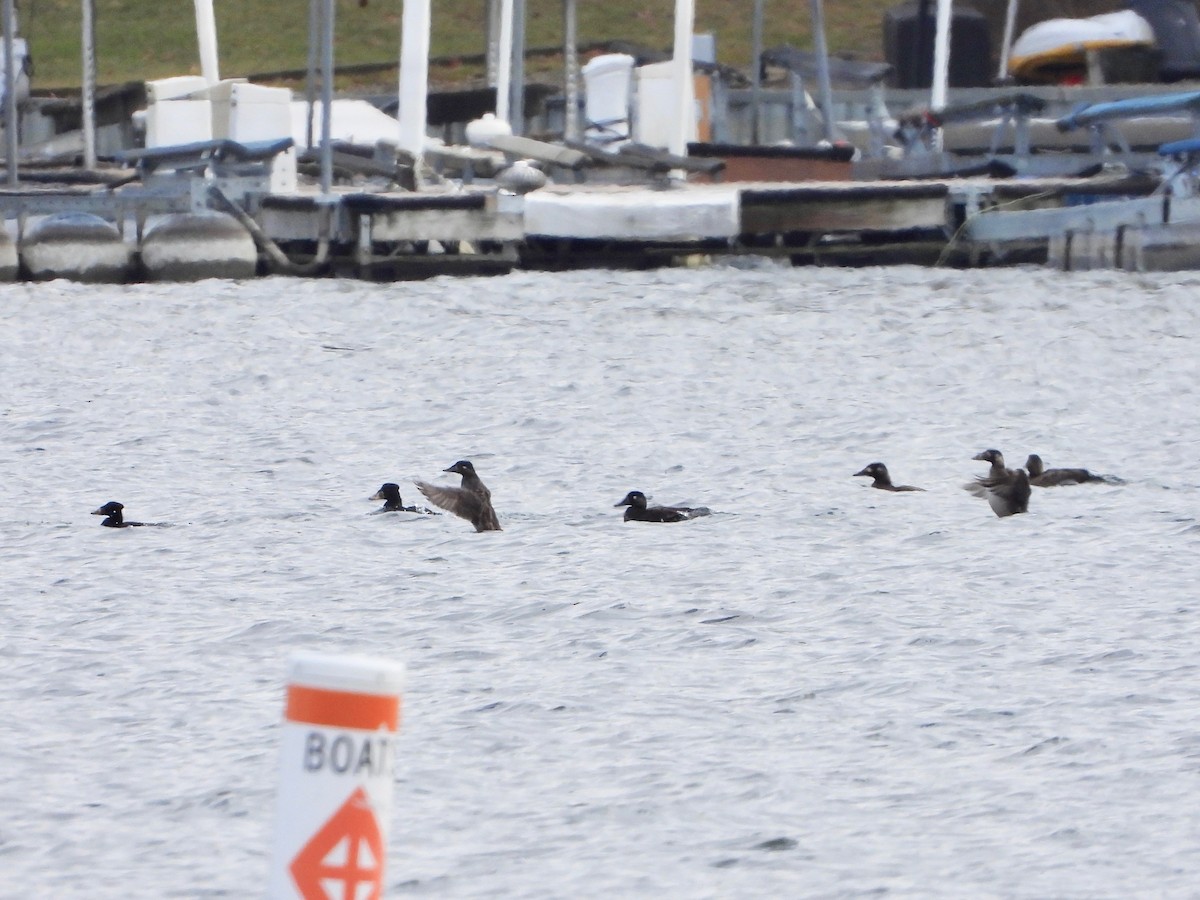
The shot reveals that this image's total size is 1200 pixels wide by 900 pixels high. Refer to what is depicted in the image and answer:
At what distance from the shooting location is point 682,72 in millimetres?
32906

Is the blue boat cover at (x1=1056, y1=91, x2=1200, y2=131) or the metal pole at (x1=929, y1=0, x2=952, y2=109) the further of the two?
the metal pole at (x1=929, y1=0, x2=952, y2=109)

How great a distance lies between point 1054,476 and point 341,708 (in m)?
11.9

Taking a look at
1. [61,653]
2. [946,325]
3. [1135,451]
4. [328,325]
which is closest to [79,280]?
[328,325]

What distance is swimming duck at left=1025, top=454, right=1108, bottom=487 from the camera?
1566cm

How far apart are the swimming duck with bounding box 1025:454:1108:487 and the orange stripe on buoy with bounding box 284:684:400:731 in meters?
11.7

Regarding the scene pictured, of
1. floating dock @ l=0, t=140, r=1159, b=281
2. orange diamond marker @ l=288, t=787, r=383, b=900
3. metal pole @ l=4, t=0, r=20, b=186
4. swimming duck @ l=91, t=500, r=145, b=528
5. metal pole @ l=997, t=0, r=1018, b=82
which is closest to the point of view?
orange diamond marker @ l=288, t=787, r=383, b=900

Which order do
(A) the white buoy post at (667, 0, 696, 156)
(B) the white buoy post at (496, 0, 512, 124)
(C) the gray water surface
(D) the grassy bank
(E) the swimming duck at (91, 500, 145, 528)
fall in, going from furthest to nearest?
(D) the grassy bank < (B) the white buoy post at (496, 0, 512, 124) < (A) the white buoy post at (667, 0, 696, 156) < (E) the swimming duck at (91, 500, 145, 528) < (C) the gray water surface

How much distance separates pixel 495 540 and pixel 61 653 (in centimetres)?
382

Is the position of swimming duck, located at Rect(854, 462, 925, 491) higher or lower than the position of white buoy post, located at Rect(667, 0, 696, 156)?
lower

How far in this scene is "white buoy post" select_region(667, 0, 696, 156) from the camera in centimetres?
3206

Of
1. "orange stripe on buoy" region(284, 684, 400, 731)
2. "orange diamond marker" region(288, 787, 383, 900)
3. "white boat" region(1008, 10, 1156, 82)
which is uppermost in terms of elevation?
"white boat" region(1008, 10, 1156, 82)

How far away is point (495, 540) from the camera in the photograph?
14000 millimetres

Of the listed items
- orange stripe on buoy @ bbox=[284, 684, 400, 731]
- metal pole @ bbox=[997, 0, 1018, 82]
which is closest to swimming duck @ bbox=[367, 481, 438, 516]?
orange stripe on buoy @ bbox=[284, 684, 400, 731]

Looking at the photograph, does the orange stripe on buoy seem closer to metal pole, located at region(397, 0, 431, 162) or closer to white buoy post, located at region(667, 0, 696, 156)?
metal pole, located at region(397, 0, 431, 162)
